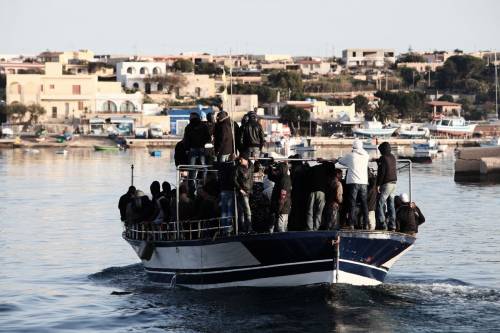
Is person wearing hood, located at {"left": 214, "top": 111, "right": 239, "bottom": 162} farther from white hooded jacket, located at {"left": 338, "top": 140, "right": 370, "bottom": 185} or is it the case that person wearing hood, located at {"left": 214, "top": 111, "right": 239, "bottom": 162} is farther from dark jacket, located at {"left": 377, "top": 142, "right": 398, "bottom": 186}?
dark jacket, located at {"left": 377, "top": 142, "right": 398, "bottom": 186}

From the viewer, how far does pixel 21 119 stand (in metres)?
168

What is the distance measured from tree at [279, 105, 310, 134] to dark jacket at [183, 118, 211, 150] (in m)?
142

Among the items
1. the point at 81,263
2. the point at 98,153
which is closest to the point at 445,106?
the point at 98,153

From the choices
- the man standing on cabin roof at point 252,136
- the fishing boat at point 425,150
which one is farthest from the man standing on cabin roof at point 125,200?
the fishing boat at point 425,150

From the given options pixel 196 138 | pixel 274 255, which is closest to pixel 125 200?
pixel 196 138

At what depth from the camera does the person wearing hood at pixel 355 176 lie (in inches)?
1002

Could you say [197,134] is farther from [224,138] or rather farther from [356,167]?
[356,167]

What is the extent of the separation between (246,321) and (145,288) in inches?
228

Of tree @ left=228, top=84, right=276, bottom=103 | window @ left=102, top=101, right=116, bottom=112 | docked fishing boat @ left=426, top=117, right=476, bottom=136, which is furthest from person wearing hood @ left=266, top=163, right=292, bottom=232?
tree @ left=228, top=84, right=276, bottom=103

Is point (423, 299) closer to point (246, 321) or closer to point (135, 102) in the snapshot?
point (246, 321)

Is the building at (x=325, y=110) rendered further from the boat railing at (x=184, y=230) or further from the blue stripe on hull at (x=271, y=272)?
the blue stripe on hull at (x=271, y=272)

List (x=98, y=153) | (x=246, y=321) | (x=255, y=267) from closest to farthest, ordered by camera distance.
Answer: (x=246, y=321) → (x=255, y=267) → (x=98, y=153)

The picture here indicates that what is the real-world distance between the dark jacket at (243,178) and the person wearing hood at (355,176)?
179 cm

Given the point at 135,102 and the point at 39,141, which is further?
the point at 135,102
